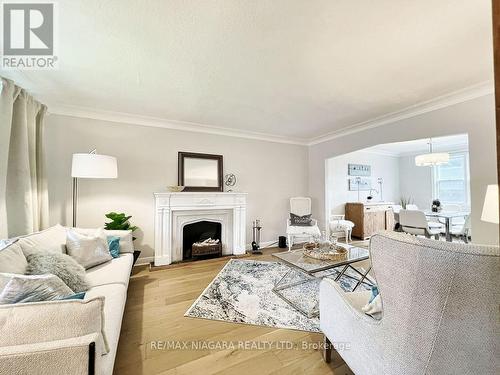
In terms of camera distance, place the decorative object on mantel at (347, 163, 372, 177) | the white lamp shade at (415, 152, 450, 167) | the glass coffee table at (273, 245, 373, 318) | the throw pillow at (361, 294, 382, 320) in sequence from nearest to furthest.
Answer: the throw pillow at (361, 294, 382, 320) → the glass coffee table at (273, 245, 373, 318) → the white lamp shade at (415, 152, 450, 167) → the decorative object on mantel at (347, 163, 372, 177)

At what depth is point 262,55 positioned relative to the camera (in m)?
1.78

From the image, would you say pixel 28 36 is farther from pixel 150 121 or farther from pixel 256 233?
pixel 256 233

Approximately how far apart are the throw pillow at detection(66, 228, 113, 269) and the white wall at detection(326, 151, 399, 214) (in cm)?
410

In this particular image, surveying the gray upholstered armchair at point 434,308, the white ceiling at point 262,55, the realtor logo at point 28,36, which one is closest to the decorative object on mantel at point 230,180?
the white ceiling at point 262,55

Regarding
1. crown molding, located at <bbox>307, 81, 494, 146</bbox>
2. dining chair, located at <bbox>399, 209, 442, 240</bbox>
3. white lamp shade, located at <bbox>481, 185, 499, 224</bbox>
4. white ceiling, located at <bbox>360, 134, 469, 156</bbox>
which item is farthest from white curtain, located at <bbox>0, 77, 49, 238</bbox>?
white ceiling, located at <bbox>360, 134, 469, 156</bbox>

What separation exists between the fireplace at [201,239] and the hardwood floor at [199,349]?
1285 mm

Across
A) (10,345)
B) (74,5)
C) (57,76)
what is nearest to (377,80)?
(74,5)

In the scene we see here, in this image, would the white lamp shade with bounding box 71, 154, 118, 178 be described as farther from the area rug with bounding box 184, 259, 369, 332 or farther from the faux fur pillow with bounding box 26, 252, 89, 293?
the area rug with bounding box 184, 259, 369, 332

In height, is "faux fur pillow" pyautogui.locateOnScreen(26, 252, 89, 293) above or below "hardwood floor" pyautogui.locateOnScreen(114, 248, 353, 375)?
above

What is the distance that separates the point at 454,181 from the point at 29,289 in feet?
24.7

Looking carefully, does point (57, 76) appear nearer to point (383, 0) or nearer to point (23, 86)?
point (23, 86)

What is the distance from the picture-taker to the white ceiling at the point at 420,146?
15.4ft

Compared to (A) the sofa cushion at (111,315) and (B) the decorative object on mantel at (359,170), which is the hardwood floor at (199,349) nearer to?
(A) the sofa cushion at (111,315)

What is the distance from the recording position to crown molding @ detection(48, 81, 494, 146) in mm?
2422
